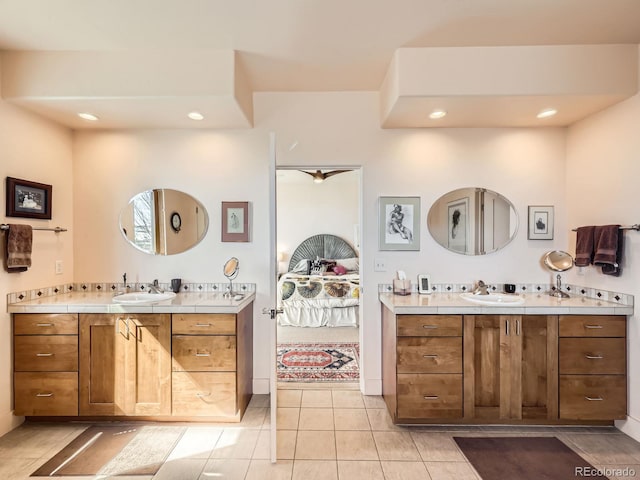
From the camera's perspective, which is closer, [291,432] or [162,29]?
[162,29]

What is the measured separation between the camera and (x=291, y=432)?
90.7 inches

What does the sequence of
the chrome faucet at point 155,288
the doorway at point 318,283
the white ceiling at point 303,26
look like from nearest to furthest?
the white ceiling at point 303,26 → the chrome faucet at point 155,288 → the doorway at point 318,283

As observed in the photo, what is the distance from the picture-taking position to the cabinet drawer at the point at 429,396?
2271 mm

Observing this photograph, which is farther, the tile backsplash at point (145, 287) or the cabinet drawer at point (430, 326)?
the tile backsplash at point (145, 287)

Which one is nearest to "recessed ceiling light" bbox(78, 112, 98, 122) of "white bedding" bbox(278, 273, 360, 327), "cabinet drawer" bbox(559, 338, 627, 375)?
"white bedding" bbox(278, 273, 360, 327)

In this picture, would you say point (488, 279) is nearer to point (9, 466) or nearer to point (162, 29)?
point (162, 29)

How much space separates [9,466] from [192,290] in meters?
1.51

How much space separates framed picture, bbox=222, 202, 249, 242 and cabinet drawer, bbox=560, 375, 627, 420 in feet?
8.80

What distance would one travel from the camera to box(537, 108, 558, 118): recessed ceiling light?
2.45 meters

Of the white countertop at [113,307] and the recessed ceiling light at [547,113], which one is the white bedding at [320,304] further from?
the recessed ceiling light at [547,113]

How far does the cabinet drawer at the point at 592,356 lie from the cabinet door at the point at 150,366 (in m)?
2.81

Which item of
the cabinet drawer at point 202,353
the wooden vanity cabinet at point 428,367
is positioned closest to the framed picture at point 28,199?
the cabinet drawer at point 202,353

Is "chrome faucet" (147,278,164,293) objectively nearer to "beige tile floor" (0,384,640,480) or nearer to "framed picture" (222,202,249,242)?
"framed picture" (222,202,249,242)

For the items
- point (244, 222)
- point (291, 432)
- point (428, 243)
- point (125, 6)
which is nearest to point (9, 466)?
point (291, 432)
